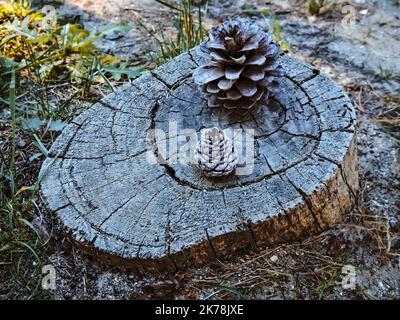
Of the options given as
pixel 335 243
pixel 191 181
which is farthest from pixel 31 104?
pixel 335 243

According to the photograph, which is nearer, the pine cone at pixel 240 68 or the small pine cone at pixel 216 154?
the small pine cone at pixel 216 154

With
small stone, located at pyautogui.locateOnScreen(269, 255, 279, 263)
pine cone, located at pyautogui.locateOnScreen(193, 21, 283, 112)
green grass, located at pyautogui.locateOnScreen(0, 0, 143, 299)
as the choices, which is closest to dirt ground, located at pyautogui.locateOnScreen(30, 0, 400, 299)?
small stone, located at pyautogui.locateOnScreen(269, 255, 279, 263)

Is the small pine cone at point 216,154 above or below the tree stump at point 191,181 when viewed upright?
above

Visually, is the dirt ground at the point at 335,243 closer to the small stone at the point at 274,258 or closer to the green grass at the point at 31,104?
the small stone at the point at 274,258

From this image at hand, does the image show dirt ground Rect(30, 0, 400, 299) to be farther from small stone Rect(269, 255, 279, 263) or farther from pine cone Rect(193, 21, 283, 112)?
pine cone Rect(193, 21, 283, 112)

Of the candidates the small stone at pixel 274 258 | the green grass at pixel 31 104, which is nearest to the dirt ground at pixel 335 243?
the small stone at pixel 274 258

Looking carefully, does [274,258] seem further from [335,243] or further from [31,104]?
[31,104]
